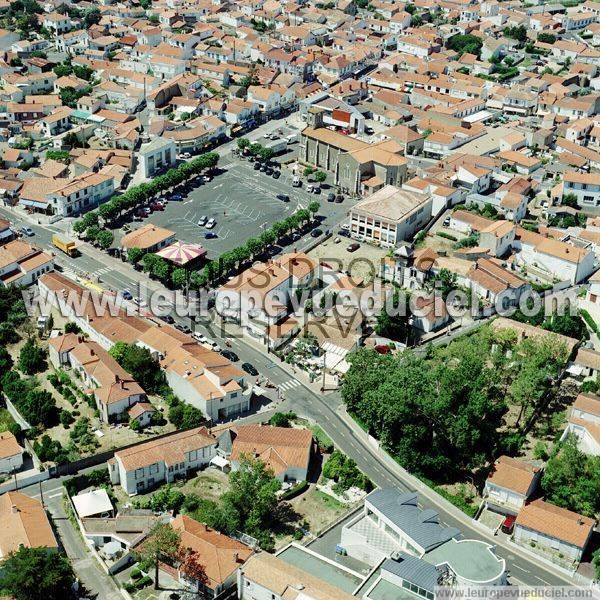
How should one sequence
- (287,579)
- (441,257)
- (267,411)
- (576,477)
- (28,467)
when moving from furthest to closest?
1. (441,257)
2. (267,411)
3. (28,467)
4. (576,477)
5. (287,579)

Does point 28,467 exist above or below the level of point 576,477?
below

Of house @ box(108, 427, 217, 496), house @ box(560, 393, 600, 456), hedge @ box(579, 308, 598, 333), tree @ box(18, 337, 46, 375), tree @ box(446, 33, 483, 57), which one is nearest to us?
house @ box(108, 427, 217, 496)

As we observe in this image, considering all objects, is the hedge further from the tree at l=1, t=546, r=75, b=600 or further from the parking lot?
the tree at l=1, t=546, r=75, b=600

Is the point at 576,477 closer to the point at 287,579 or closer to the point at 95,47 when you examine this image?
the point at 287,579

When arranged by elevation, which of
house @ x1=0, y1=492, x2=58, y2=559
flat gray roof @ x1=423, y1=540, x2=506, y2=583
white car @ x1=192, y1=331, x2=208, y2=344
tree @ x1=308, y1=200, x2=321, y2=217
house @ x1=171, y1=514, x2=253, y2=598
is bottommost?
white car @ x1=192, y1=331, x2=208, y2=344

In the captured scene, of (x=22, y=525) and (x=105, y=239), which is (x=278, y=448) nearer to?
(x=22, y=525)

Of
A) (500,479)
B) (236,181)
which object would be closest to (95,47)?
(236,181)

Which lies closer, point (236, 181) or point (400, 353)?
point (400, 353)

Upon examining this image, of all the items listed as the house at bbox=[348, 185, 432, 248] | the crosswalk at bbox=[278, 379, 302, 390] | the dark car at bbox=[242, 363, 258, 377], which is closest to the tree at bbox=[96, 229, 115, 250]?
the dark car at bbox=[242, 363, 258, 377]
